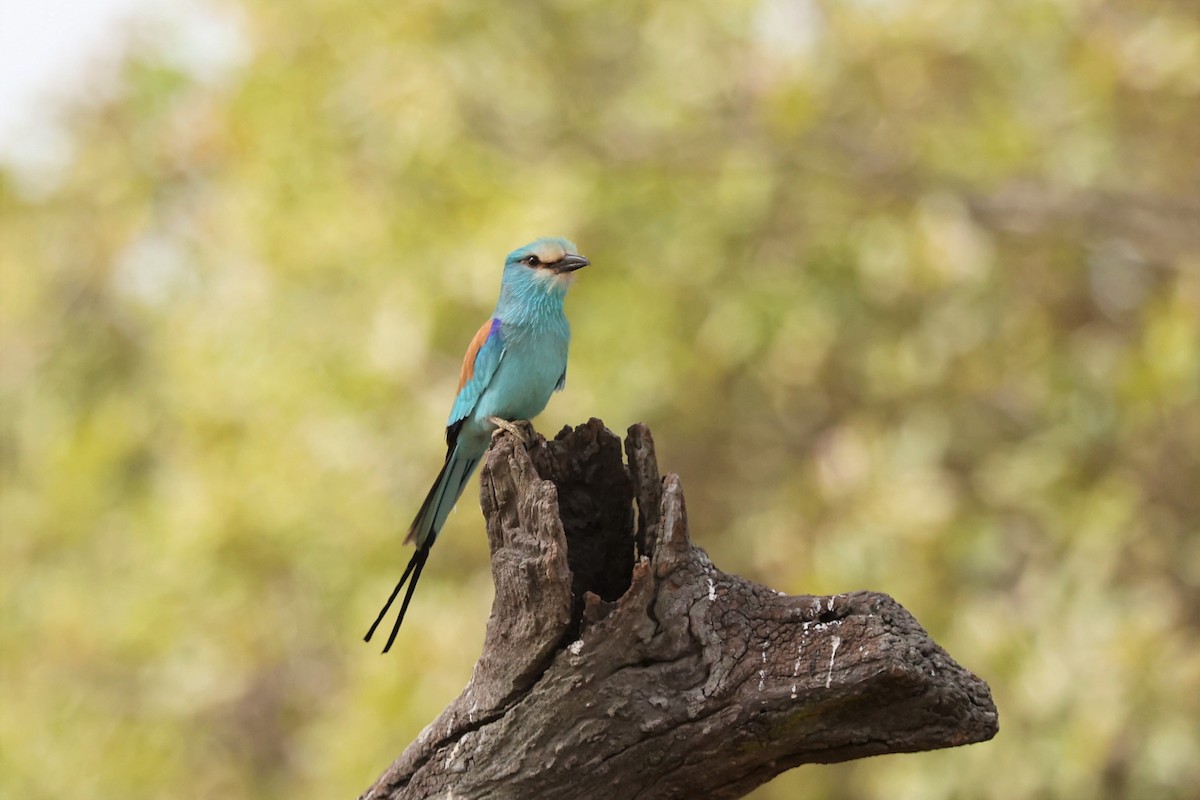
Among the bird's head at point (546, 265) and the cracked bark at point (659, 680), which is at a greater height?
the bird's head at point (546, 265)

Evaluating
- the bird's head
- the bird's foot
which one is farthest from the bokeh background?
the bird's foot

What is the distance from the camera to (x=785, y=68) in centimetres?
668

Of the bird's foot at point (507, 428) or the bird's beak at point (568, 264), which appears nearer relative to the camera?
the bird's foot at point (507, 428)

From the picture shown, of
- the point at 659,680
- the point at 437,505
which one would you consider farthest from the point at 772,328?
A: the point at 659,680

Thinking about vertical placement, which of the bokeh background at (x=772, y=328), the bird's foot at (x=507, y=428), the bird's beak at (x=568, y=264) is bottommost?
the bird's foot at (x=507, y=428)

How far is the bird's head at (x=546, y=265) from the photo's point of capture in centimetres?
381

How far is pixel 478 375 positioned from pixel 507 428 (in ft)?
1.34

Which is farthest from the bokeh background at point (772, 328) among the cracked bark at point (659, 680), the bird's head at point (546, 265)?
the cracked bark at point (659, 680)

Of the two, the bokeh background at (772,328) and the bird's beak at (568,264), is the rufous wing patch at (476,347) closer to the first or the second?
the bird's beak at (568,264)

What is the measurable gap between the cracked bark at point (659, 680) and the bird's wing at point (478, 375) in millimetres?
738

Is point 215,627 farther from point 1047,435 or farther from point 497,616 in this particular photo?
point 497,616

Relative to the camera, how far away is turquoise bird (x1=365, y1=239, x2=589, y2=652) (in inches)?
143

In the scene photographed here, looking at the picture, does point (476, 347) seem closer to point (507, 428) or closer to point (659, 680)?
point (507, 428)

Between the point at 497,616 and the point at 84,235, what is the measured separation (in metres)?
9.50
